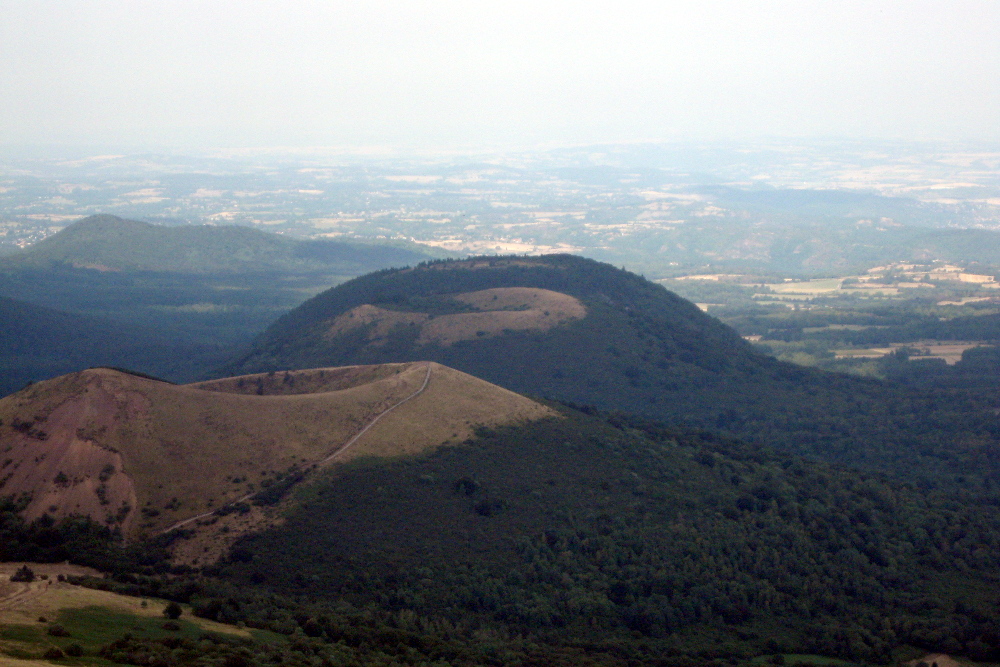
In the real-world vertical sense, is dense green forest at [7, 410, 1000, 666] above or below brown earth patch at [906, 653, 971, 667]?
above

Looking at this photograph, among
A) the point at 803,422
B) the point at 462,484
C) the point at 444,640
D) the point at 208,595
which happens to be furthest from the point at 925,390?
the point at 208,595

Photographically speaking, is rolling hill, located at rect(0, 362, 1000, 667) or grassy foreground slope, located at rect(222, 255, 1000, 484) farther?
grassy foreground slope, located at rect(222, 255, 1000, 484)

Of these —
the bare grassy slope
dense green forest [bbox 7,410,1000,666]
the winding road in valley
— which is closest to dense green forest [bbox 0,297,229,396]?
the winding road in valley

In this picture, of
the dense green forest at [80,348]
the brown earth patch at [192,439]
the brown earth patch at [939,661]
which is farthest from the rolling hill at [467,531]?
the dense green forest at [80,348]

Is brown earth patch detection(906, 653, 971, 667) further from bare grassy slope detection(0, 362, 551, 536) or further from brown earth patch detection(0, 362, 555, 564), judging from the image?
brown earth patch detection(0, 362, 555, 564)

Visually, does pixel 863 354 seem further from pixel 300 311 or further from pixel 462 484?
pixel 462 484

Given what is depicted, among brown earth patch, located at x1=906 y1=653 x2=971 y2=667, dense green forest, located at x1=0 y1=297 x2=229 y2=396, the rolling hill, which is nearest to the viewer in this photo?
brown earth patch, located at x1=906 y1=653 x2=971 y2=667
